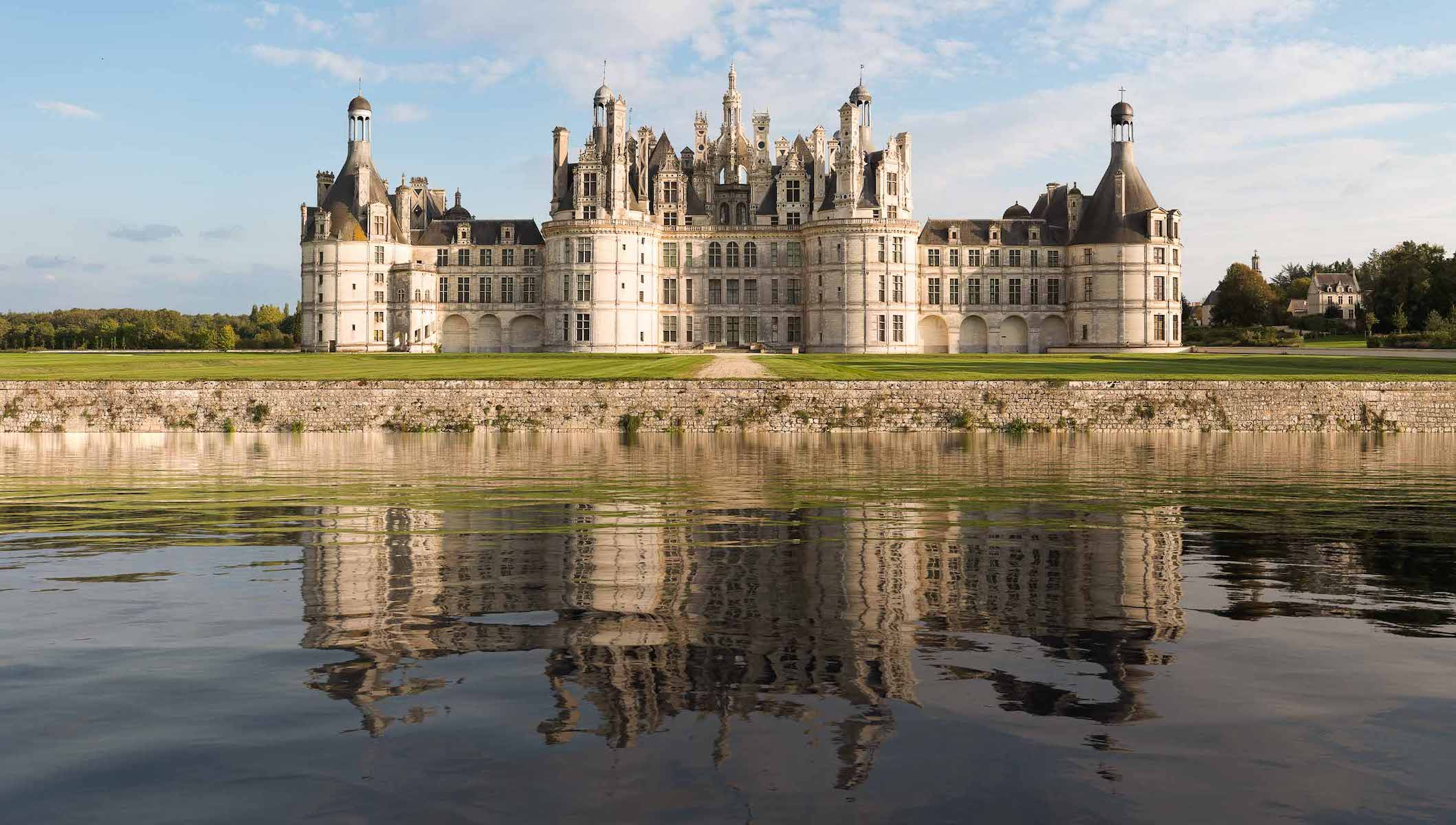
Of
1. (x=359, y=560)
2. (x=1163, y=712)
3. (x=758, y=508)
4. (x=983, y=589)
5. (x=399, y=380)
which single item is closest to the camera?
(x=1163, y=712)

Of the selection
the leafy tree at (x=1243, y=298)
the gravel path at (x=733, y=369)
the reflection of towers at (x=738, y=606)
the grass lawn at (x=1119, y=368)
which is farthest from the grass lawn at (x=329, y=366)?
the leafy tree at (x=1243, y=298)

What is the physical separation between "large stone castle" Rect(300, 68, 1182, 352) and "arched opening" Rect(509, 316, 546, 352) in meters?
0.13

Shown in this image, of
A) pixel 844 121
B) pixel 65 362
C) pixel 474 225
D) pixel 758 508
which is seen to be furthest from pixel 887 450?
pixel 474 225

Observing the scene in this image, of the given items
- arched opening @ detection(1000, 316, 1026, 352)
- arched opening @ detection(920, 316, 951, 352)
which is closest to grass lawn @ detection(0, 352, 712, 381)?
arched opening @ detection(920, 316, 951, 352)

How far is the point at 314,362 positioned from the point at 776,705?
5218cm

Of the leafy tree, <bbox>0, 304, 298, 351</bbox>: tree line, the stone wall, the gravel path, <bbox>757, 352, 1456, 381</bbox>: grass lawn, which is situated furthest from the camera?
the leafy tree

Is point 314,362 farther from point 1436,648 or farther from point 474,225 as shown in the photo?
point 1436,648

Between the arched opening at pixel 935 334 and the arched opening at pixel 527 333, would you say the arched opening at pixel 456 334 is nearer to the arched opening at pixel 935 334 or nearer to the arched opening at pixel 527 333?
the arched opening at pixel 527 333

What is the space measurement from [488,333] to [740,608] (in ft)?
256

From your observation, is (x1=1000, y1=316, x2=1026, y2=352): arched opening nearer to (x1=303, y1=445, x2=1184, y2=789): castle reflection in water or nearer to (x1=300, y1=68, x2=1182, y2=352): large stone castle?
(x1=300, y1=68, x2=1182, y2=352): large stone castle

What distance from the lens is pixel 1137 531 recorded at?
1499 centimetres

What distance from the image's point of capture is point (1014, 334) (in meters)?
86.7

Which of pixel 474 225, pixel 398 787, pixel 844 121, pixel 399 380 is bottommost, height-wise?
pixel 398 787

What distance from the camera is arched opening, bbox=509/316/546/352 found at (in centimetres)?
8575
